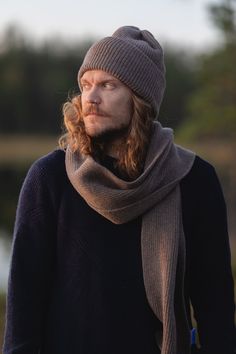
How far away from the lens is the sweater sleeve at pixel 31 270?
260 centimetres

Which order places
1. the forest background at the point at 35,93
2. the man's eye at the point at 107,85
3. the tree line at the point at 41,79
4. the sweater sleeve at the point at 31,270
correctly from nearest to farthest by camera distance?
the sweater sleeve at the point at 31,270 → the man's eye at the point at 107,85 → the forest background at the point at 35,93 → the tree line at the point at 41,79

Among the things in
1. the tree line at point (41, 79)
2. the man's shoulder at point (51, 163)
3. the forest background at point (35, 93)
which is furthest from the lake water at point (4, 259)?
the tree line at point (41, 79)

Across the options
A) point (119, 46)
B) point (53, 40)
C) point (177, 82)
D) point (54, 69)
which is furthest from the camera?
point (53, 40)

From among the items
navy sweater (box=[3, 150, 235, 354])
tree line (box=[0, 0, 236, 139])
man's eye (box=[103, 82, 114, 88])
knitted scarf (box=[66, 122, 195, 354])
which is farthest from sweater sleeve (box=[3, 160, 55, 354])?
tree line (box=[0, 0, 236, 139])

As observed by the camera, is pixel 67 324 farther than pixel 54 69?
No

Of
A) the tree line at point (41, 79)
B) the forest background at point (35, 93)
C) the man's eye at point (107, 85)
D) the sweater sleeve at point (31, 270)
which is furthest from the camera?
the tree line at point (41, 79)

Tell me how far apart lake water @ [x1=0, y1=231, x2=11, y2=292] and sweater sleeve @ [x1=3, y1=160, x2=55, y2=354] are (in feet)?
21.7

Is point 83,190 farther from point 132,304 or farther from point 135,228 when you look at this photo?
point 132,304

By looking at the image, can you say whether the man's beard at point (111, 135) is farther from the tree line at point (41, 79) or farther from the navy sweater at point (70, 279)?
the tree line at point (41, 79)

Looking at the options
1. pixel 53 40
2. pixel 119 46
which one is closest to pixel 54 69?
pixel 53 40

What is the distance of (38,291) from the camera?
264cm

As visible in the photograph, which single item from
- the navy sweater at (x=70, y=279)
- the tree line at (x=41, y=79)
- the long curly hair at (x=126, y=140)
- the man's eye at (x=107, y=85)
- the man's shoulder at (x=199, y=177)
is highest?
the man's eye at (x=107, y=85)

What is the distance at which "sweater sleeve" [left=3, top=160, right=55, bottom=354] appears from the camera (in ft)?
8.54

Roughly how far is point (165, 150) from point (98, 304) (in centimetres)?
59
